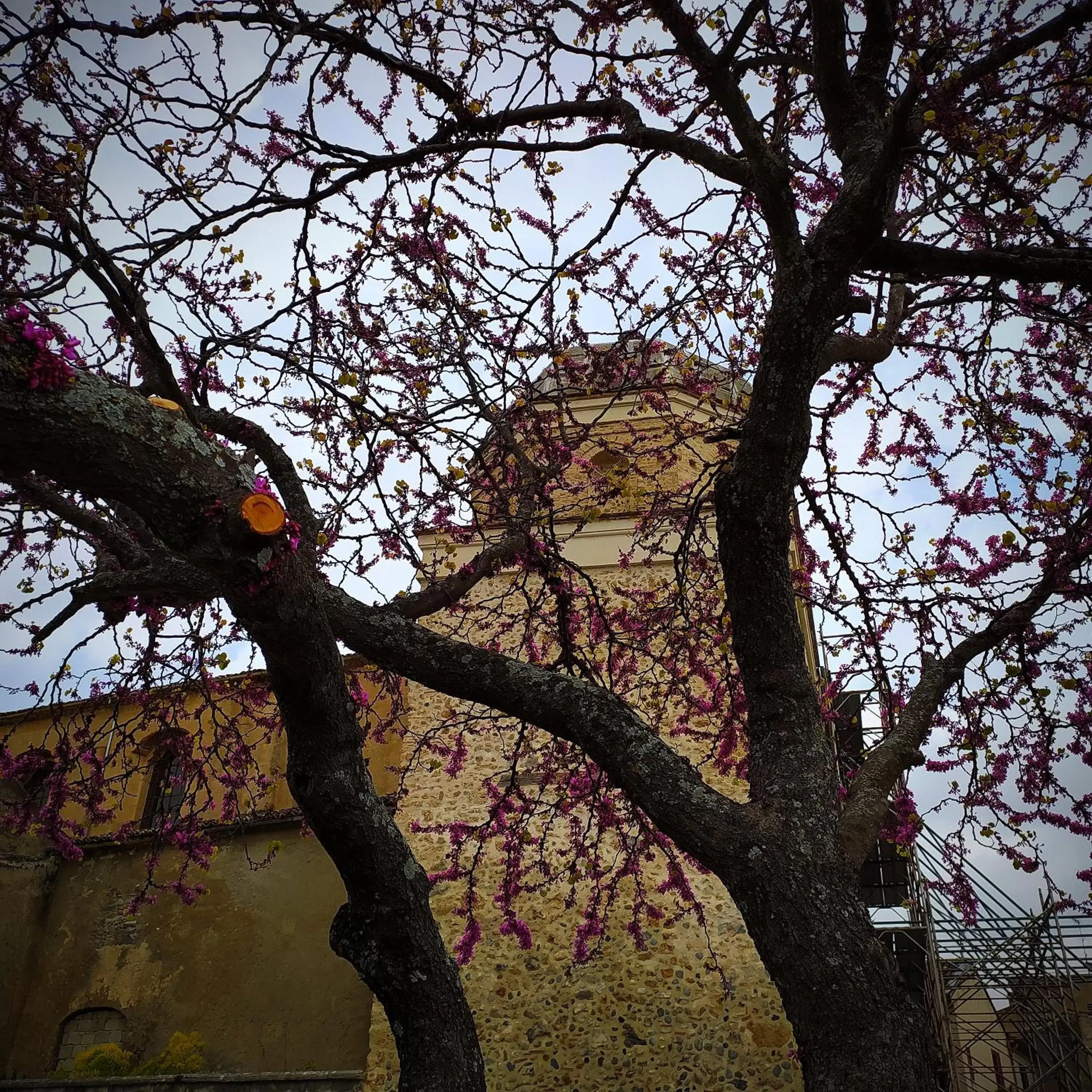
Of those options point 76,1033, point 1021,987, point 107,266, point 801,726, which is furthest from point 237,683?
point 1021,987

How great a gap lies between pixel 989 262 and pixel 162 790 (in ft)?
40.5

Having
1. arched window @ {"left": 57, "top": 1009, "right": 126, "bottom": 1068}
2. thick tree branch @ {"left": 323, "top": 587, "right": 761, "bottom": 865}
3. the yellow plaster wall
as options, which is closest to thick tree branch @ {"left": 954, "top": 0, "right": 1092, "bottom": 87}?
thick tree branch @ {"left": 323, "top": 587, "right": 761, "bottom": 865}

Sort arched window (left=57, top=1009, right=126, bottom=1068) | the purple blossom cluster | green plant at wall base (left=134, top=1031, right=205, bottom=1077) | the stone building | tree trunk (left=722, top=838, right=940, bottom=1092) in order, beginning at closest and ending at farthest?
the purple blossom cluster → tree trunk (left=722, top=838, right=940, bottom=1092) → the stone building → green plant at wall base (left=134, top=1031, right=205, bottom=1077) → arched window (left=57, top=1009, right=126, bottom=1068)

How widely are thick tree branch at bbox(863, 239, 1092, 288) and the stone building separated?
168 cm

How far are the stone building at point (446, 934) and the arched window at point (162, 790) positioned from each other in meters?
0.04

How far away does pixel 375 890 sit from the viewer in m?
3.26

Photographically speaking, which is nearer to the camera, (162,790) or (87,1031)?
(87,1031)

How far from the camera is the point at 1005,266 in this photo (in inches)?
135

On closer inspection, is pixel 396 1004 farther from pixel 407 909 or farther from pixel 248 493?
pixel 248 493

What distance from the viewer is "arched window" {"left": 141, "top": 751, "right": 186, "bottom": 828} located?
1212cm

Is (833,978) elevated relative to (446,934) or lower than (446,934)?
lower

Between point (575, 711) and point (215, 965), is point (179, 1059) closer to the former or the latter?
point (215, 965)

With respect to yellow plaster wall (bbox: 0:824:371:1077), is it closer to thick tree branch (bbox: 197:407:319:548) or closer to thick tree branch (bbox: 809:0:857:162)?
thick tree branch (bbox: 197:407:319:548)

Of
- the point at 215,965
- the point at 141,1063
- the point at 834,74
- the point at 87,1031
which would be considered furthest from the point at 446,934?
the point at 834,74
